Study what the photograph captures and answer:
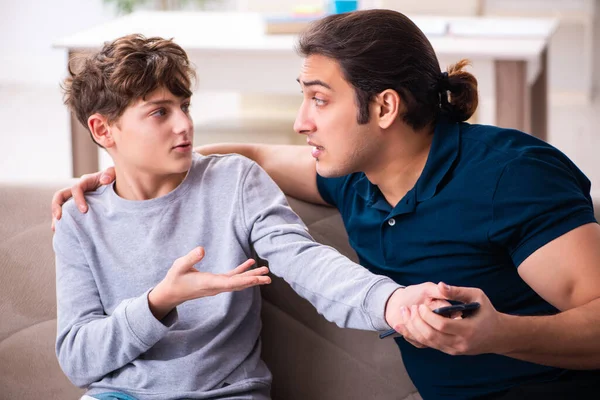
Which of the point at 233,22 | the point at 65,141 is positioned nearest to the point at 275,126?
the point at 233,22

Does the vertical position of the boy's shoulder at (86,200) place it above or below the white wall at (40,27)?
below

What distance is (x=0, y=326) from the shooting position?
1.85m

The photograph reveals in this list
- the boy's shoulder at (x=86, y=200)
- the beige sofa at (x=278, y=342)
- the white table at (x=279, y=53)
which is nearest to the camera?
the boy's shoulder at (x=86, y=200)

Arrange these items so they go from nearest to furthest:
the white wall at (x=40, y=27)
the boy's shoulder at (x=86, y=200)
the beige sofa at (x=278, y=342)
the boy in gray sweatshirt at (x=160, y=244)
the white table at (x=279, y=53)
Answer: the boy in gray sweatshirt at (x=160, y=244), the boy's shoulder at (x=86, y=200), the beige sofa at (x=278, y=342), the white table at (x=279, y=53), the white wall at (x=40, y=27)

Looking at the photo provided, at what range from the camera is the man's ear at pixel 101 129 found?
1.71m

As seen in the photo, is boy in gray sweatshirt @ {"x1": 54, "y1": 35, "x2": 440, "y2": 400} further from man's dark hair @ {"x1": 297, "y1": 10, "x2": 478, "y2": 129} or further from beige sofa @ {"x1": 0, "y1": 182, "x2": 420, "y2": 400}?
man's dark hair @ {"x1": 297, "y1": 10, "x2": 478, "y2": 129}

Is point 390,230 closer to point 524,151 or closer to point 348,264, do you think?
point 348,264

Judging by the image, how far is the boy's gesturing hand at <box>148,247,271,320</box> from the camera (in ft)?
4.59

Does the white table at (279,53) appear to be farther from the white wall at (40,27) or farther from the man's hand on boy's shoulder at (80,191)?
the white wall at (40,27)

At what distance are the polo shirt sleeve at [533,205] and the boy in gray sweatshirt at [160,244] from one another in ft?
0.93

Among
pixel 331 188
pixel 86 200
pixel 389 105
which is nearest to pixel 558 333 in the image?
pixel 389 105

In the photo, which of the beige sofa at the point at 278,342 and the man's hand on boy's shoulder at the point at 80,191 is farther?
the beige sofa at the point at 278,342

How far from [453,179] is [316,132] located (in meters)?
0.27

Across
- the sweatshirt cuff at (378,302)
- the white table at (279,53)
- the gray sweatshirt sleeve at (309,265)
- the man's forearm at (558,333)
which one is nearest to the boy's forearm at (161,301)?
the gray sweatshirt sleeve at (309,265)
